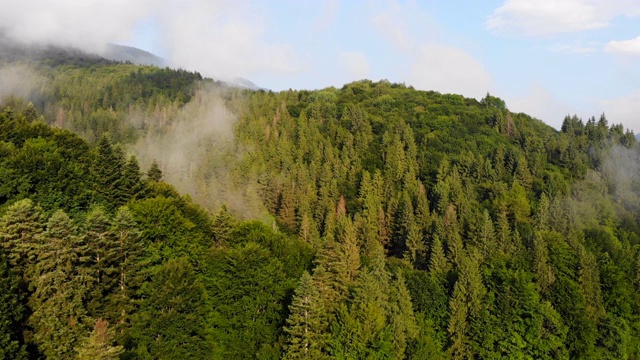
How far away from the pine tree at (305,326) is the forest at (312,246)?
191 millimetres

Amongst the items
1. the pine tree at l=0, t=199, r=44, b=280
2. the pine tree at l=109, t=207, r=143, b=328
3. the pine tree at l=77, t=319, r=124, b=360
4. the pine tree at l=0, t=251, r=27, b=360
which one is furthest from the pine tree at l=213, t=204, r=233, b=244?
the pine tree at l=77, t=319, r=124, b=360

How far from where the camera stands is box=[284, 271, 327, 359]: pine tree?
42.8 meters

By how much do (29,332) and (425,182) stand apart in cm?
12136

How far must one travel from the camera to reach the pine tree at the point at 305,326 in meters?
42.8

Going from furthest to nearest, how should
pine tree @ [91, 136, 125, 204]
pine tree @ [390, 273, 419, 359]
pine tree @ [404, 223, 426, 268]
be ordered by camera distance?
1. pine tree @ [404, 223, 426, 268]
2. pine tree @ [91, 136, 125, 204]
3. pine tree @ [390, 273, 419, 359]

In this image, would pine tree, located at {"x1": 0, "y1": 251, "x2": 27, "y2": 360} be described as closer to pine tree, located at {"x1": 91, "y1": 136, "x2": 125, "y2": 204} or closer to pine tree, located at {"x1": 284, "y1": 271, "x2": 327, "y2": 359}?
pine tree, located at {"x1": 284, "y1": 271, "x2": 327, "y2": 359}

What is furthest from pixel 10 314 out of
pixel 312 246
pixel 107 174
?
pixel 312 246

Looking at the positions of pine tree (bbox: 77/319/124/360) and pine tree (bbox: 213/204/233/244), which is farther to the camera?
pine tree (bbox: 213/204/233/244)

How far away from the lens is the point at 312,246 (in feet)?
281

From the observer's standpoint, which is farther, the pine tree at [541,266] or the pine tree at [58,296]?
the pine tree at [541,266]

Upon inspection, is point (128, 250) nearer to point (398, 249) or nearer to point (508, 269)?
point (508, 269)

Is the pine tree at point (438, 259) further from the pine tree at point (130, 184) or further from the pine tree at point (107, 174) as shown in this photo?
the pine tree at point (107, 174)

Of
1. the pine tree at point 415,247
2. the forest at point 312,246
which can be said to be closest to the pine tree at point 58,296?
the forest at point 312,246

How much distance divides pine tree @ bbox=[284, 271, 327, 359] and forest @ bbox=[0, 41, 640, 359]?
191 mm
